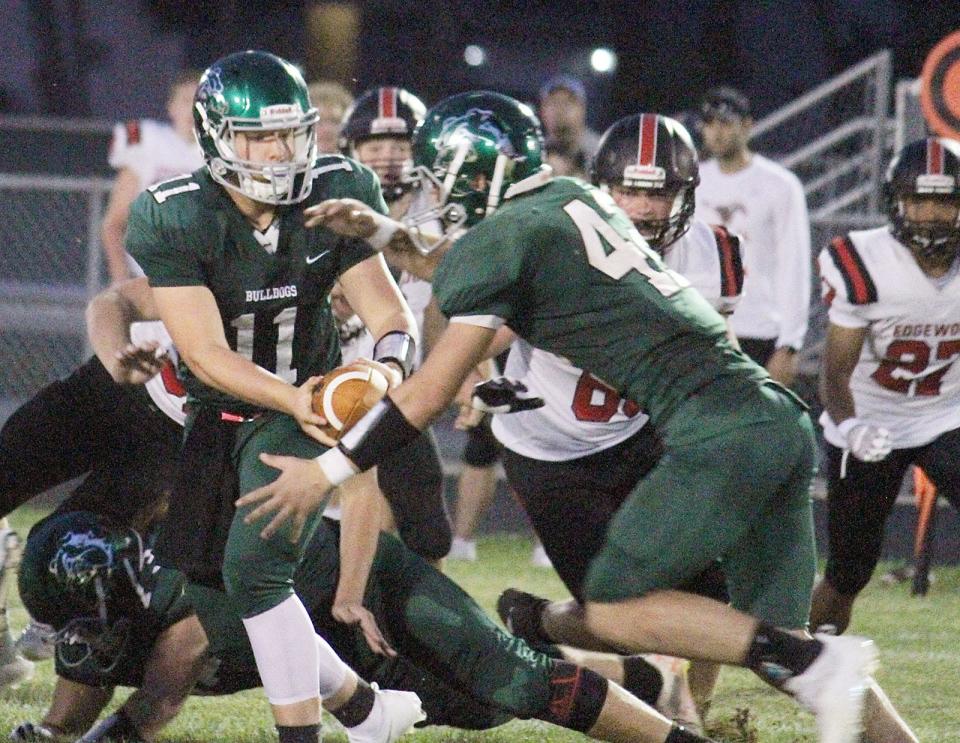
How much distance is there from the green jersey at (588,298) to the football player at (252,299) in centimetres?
41

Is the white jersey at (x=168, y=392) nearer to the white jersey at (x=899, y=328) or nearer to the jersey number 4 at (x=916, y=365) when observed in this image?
the white jersey at (x=899, y=328)

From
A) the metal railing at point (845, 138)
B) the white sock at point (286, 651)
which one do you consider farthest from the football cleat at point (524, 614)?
the metal railing at point (845, 138)

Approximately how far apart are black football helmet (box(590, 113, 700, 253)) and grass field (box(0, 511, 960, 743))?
1303 millimetres

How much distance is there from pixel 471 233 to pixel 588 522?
1.12 meters

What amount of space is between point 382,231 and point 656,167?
3.01ft

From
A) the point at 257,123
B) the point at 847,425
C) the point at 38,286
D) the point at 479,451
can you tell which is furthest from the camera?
the point at 38,286

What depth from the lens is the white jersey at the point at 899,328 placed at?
527cm

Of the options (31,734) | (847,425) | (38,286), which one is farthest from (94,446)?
(38,286)

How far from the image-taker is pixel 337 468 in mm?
3658

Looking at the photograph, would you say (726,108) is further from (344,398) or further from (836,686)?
(836,686)

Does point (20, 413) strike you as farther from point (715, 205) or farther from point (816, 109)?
point (816, 109)

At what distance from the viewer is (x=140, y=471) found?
16.8 ft

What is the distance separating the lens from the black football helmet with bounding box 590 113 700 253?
4.62 meters

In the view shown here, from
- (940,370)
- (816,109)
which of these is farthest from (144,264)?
(816,109)
